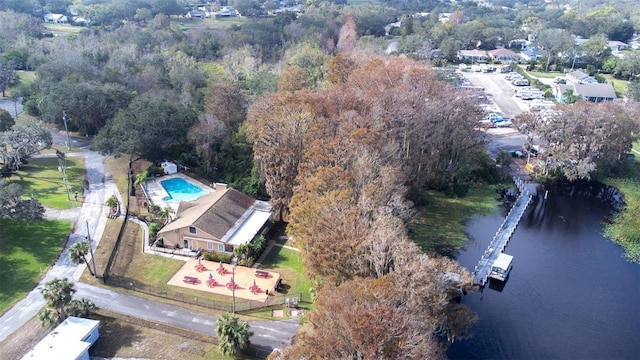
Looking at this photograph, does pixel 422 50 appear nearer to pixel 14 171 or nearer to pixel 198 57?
pixel 198 57

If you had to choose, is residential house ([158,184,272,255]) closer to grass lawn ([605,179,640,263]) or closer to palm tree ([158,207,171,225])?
palm tree ([158,207,171,225])

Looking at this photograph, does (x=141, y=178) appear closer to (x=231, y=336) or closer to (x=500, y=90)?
(x=231, y=336)

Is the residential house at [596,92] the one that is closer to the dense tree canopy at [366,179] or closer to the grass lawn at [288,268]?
the dense tree canopy at [366,179]

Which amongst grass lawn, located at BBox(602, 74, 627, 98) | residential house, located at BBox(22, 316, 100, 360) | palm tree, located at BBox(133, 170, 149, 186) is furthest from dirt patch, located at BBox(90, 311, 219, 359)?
grass lawn, located at BBox(602, 74, 627, 98)

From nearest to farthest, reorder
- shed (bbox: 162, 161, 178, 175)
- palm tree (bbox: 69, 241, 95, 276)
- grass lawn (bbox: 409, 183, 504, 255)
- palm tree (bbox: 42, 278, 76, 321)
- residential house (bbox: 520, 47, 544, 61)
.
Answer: palm tree (bbox: 42, 278, 76, 321) → palm tree (bbox: 69, 241, 95, 276) → grass lawn (bbox: 409, 183, 504, 255) → shed (bbox: 162, 161, 178, 175) → residential house (bbox: 520, 47, 544, 61)

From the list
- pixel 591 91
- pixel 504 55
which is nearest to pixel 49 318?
pixel 591 91

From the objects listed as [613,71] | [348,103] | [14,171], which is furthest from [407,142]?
[613,71]
